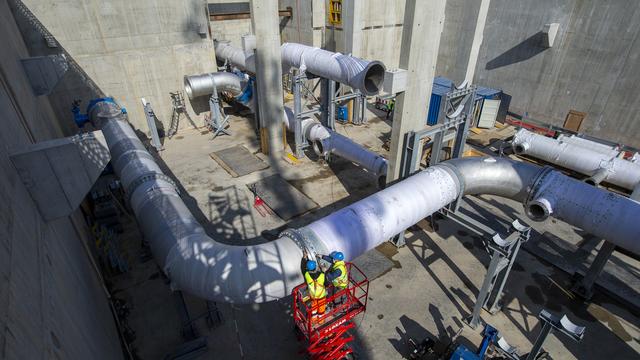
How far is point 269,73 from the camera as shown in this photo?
16625 millimetres

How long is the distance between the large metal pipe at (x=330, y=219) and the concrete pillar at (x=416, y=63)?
2.36 meters

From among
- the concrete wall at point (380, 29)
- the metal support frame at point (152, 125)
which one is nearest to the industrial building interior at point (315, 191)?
the metal support frame at point (152, 125)

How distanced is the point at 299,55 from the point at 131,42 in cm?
926

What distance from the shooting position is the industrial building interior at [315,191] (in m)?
7.05

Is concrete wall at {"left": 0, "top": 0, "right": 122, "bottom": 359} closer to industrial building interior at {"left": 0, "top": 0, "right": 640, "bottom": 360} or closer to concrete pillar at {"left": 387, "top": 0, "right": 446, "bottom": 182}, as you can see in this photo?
industrial building interior at {"left": 0, "top": 0, "right": 640, "bottom": 360}

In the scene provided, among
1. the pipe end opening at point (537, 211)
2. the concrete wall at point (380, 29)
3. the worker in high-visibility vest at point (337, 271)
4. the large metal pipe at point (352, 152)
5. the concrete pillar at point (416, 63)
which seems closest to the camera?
the worker in high-visibility vest at point (337, 271)

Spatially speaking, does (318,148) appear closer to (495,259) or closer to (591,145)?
(495,259)

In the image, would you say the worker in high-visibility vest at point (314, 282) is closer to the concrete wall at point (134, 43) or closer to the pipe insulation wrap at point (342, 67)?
the pipe insulation wrap at point (342, 67)

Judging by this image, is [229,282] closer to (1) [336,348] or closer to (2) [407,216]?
(1) [336,348]

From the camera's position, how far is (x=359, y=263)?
458 inches

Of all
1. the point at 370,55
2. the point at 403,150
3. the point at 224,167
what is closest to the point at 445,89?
the point at 370,55

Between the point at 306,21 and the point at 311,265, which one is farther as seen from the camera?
the point at 306,21

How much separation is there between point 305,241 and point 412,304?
4.55 metres

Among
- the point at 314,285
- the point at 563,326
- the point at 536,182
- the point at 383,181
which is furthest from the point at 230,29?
the point at 563,326
